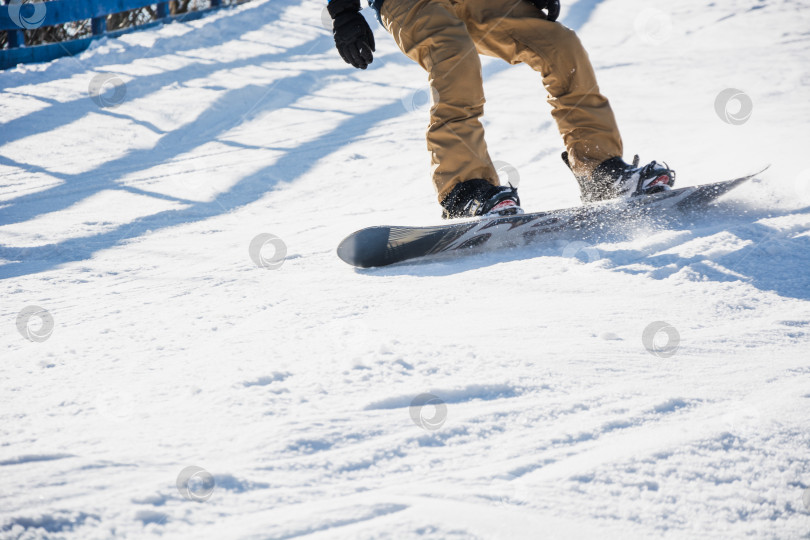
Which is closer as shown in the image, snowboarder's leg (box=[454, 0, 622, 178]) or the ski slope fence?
snowboarder's leg (box=[454, 0, 622, 178])

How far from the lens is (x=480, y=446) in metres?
1.23

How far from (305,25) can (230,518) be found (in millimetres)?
9521

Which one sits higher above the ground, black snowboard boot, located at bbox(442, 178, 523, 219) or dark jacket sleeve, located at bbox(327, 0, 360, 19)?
dark jacket sleeve, located at bbox(327, 0, 360, 19)

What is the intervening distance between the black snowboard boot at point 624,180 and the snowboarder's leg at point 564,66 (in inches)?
1.7

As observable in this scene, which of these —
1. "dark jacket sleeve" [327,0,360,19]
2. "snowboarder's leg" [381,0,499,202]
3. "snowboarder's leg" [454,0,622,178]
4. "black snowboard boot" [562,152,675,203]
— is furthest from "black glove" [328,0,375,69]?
"black snowboard boot" [562,152,675,203]

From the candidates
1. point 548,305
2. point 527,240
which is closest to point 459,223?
point 527,240

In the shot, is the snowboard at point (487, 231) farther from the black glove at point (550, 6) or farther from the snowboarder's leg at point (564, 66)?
the black glove at point (550, 6)

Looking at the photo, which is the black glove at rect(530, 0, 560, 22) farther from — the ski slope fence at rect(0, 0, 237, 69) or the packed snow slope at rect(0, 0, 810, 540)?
the ski slope fence at rect(0, 0, 237, 69)

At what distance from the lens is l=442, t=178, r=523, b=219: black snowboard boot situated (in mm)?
2441

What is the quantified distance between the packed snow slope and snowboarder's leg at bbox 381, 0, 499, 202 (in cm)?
43

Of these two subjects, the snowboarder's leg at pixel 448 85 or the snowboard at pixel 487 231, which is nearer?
the snowboard at pixel 487 231

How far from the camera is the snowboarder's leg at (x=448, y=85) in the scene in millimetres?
2426

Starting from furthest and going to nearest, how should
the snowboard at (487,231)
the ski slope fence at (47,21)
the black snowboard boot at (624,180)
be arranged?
the ski slope fence at (47,21)
the black snowboard boot at (624,180)
the snowboard at (487,231)

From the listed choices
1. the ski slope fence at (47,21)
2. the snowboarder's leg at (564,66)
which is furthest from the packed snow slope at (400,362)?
the ski slope fence at (47,21)
